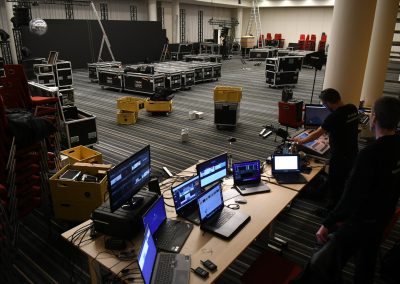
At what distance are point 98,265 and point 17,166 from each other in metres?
1.94

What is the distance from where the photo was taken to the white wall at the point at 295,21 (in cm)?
2334

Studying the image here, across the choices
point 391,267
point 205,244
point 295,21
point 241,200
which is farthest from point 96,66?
point 295,21

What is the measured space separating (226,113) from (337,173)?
12.4 feet

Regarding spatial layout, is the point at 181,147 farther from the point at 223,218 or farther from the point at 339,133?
the point at 223,218

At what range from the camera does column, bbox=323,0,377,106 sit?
5.03 m

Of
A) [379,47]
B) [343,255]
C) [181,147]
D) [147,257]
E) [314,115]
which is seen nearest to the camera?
[147,257]

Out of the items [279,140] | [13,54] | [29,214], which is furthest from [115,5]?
[29,214]

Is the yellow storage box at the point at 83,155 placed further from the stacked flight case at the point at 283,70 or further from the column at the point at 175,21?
the column at the point at 175,21

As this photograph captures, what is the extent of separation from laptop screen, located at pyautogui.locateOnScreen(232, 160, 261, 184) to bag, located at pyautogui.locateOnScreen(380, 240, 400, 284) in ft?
4.77

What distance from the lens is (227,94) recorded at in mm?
7582

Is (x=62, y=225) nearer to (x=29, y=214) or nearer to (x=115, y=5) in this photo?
Result: (x=29, y=214)

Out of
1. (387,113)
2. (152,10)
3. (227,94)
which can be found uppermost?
(152,10)

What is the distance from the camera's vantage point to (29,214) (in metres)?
4.22

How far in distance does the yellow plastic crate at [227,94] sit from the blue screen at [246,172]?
424 cm
